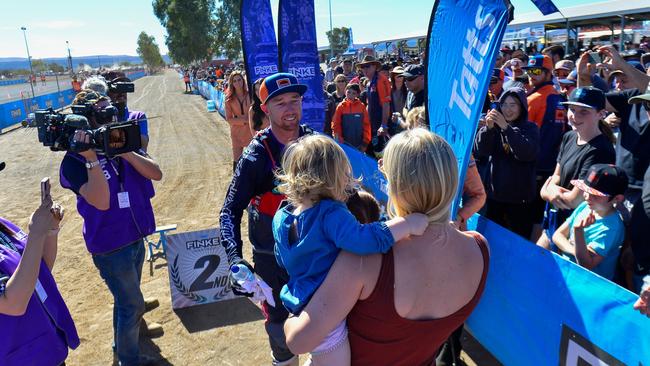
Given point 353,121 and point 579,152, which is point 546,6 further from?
point 353,121

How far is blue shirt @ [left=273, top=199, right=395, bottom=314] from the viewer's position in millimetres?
1405

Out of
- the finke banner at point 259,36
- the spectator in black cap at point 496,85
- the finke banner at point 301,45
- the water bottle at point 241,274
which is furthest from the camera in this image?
the finke banner at point 259,36

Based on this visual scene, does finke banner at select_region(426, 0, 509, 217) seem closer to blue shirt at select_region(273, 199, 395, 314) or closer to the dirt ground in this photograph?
blue shirt at select_region(273, 199, 395, 314)

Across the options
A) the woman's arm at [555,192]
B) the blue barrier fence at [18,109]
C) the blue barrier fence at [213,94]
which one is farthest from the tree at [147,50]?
the woman's arm at [555,192]

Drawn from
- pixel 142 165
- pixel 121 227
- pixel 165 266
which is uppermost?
pixel 142 165

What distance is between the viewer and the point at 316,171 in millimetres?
1605

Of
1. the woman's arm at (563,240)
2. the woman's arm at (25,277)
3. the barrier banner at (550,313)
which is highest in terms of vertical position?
the woman's arm at (25,277)

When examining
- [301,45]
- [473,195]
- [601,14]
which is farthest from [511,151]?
[601,14]

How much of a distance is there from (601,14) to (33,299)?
756 inches

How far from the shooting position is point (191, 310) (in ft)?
14.9

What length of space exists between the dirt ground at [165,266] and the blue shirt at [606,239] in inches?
52.8

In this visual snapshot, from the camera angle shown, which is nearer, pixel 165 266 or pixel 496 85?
pixel 165 266

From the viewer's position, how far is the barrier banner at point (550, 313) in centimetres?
222

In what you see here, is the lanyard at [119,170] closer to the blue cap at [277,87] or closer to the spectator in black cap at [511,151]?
the blue cap at [277,87]
